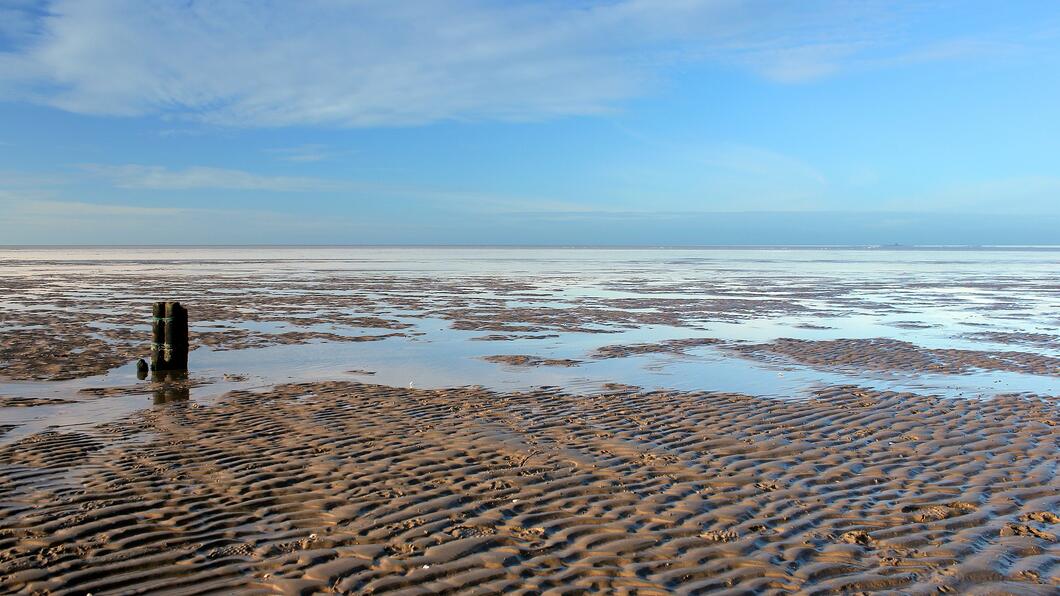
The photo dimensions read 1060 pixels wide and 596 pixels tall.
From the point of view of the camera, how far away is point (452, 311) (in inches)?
1057

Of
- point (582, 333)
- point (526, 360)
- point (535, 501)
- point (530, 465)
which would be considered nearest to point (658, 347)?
point (582, 333)

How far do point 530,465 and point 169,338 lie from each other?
9.12m

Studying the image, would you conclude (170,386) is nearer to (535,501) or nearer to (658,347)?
(535,501)

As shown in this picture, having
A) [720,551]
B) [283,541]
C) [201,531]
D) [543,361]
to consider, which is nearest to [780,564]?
[720,551]

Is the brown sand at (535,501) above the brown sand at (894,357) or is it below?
below

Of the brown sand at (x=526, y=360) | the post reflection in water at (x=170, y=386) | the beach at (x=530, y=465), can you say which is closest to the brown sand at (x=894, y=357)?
the beach at (x=530, y=465)

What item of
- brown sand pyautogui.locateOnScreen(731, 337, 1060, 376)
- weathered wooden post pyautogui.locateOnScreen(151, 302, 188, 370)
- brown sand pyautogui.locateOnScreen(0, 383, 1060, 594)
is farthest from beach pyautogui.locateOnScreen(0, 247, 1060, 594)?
weathered wooden post pyautogui.locateOnScreen(151, 302, 188, 370)

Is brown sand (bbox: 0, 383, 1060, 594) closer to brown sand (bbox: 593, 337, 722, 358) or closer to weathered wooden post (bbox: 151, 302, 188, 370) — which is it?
weathered wooden post (bbox: 151, 302, 188, 370)

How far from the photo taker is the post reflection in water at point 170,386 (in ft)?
39.8

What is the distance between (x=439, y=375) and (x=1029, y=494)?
972 cm

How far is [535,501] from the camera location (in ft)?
24.0

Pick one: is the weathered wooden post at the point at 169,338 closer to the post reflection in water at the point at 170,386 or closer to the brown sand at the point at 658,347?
the post reflection in water at the point at 170,386

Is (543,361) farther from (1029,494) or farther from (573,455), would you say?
(1029,494)

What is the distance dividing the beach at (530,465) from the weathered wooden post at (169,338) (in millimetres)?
439
